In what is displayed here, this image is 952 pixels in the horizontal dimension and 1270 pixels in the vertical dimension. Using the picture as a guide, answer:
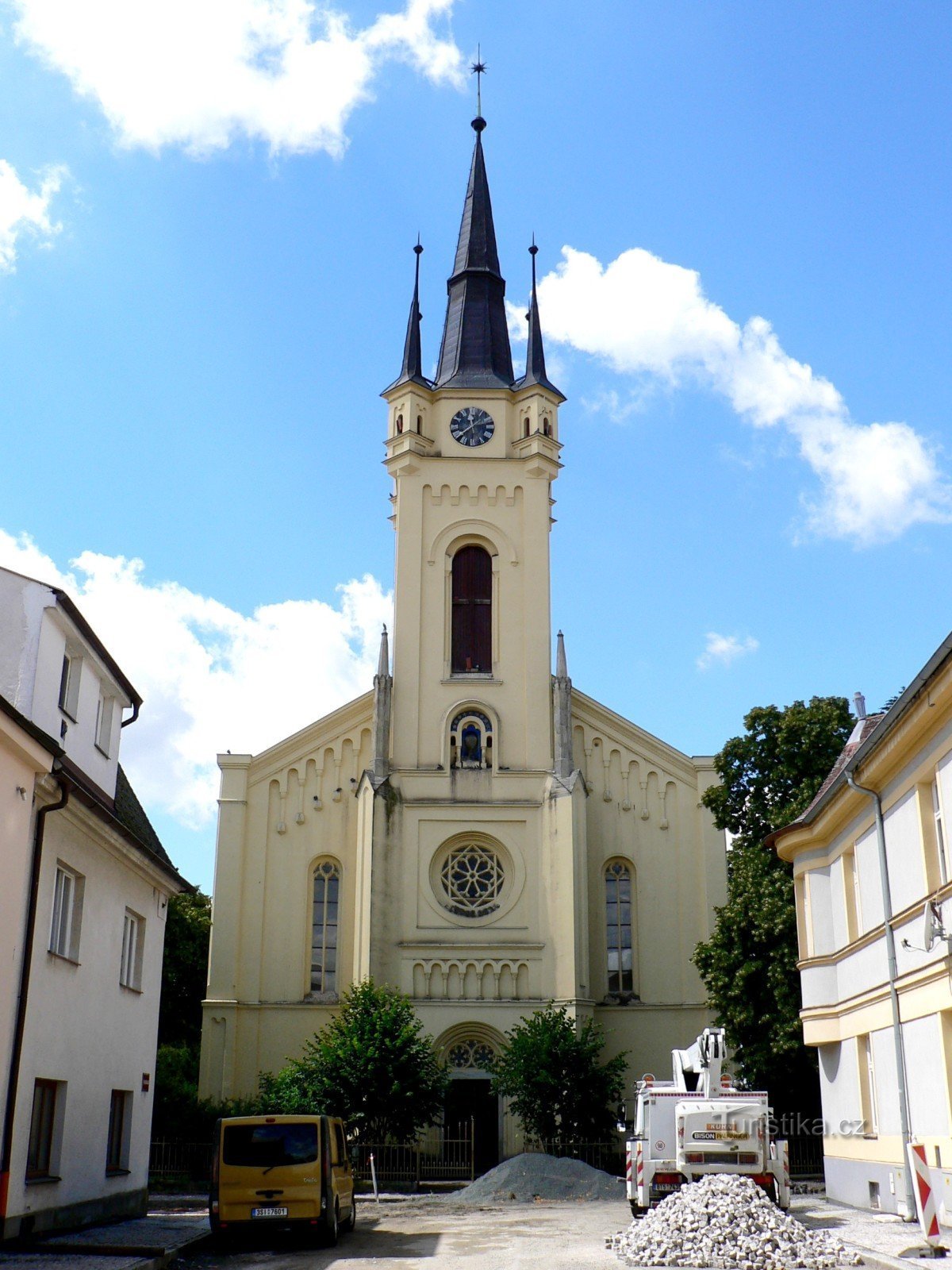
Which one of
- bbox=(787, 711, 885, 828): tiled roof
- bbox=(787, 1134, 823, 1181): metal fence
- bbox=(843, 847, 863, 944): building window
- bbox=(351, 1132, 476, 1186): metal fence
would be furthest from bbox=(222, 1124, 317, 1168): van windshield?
bbox=(787, 1134, 823, 1181): metal fence

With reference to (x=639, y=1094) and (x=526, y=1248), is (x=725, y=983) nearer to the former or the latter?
(x=639, y=1094)

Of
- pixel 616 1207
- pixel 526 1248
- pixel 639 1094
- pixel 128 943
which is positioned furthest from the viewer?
pixel 616 1207

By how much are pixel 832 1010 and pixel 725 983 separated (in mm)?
8343

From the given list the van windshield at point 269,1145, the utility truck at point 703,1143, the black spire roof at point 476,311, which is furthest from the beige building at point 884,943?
the black spire roof at point 476,311

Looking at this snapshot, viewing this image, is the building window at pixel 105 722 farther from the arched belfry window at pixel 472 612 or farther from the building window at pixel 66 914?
the arched belfry window at pixel 472 612

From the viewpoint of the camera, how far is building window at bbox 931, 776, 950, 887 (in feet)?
52.8

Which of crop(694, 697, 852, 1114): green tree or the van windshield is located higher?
crop(694, 697, 852, 1114): green tree

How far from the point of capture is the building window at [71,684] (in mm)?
19812

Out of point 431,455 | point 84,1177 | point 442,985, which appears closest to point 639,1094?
point 84,1177

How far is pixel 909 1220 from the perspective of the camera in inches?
701

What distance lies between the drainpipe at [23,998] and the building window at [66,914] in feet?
3.86

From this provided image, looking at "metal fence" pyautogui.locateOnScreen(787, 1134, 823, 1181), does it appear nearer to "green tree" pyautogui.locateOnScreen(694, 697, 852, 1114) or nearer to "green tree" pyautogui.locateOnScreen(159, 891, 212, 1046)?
"green tree" pyautogui.locateOnScreen(694, 697, 852, 1114)

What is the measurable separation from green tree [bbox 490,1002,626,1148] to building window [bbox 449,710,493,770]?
25.2 feet

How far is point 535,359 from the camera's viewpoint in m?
42.6
